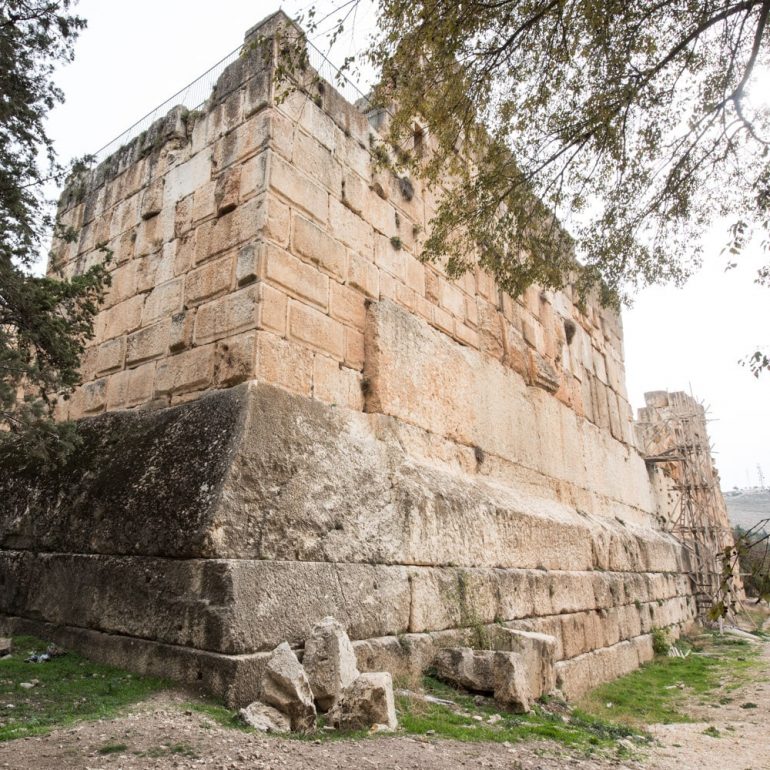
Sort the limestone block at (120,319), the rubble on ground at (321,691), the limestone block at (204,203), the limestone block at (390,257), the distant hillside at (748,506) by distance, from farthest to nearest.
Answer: the distant hillside at (748,506)
the limestone block at (390,257)
the limestone block at (120,319)
the limestone block at (204,203)
the rubble on ground at (321,691)

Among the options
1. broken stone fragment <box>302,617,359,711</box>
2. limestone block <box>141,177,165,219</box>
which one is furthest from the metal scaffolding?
limestone block <box>141,177,165,219</box>

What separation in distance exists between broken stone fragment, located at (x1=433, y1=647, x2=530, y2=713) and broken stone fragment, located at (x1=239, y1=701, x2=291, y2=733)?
61.1 inches

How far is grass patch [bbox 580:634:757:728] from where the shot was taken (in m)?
5.37

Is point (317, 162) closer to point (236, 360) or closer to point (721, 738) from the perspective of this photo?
point (236, 360)

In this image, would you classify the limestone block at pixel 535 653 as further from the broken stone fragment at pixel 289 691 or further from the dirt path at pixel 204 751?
the broken stone fragment at pixel 289 691

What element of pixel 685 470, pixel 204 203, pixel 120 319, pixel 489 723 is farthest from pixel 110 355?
pixel 685 470

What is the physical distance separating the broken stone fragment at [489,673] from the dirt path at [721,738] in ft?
2.67

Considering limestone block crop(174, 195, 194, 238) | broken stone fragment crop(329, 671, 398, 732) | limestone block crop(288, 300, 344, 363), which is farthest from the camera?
limestone block crop(174, 195, 194, 238)

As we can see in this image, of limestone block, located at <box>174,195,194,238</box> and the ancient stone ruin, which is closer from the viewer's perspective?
the ancient stone ruin

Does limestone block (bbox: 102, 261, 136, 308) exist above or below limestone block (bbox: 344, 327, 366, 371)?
above

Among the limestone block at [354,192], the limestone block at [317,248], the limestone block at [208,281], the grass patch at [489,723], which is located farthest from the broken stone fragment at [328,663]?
the limestone block at [354,192]

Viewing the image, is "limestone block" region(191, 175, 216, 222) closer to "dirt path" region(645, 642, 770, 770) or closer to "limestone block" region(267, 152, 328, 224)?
"limestone block" region(267, 152, 328, 224)

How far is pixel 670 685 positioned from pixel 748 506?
231 ft

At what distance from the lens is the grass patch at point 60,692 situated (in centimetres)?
274
